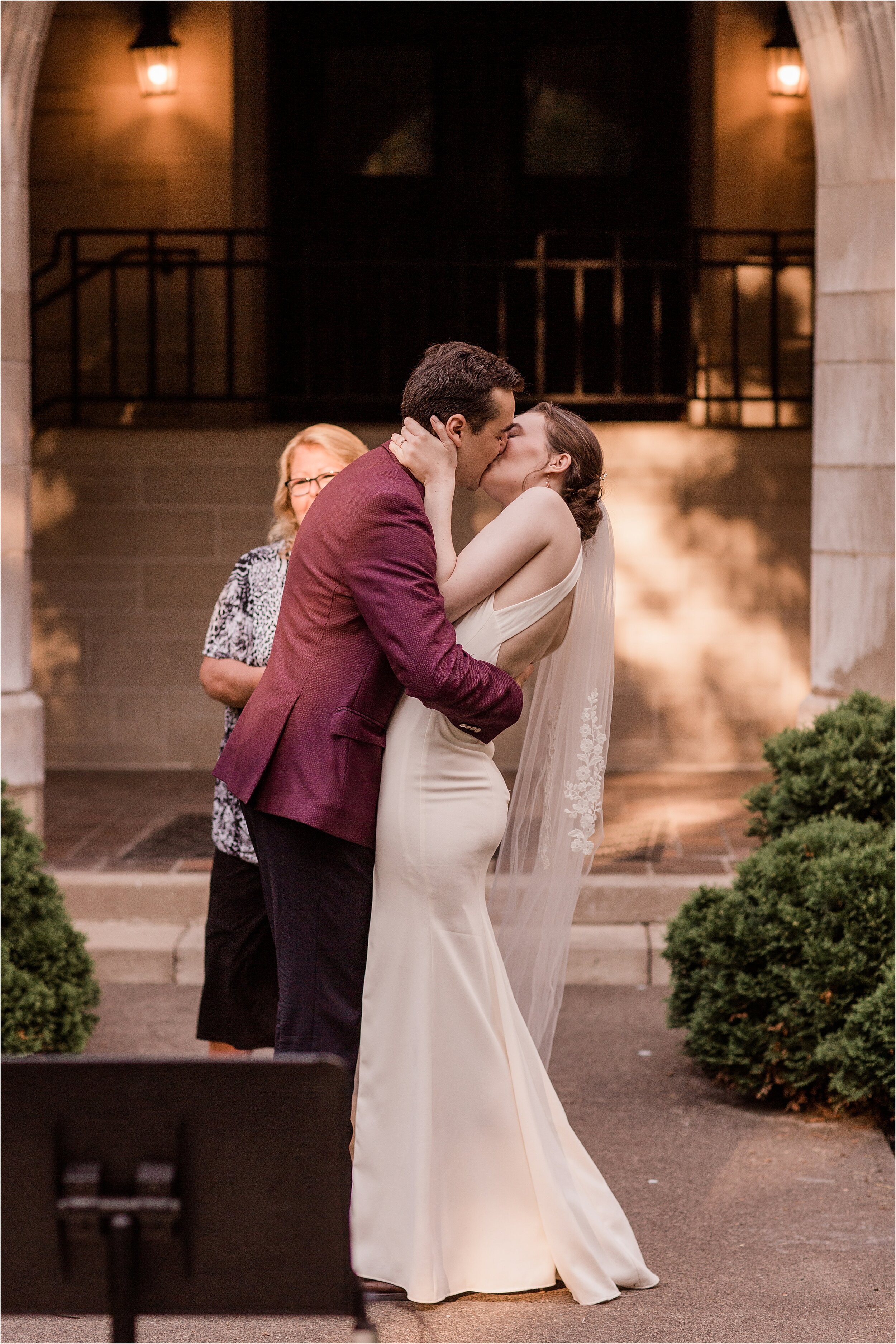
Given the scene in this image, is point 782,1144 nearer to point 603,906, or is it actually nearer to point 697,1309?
point 697,1309

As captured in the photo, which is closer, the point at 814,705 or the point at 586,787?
the point at 586,787

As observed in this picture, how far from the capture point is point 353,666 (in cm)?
321

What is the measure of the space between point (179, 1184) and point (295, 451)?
99.2 inches

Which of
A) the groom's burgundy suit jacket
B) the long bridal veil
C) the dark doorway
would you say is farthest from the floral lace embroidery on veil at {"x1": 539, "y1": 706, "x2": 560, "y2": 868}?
the dark doorway

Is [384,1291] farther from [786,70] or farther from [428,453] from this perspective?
[786,70]

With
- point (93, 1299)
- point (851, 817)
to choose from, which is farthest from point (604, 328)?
point (93, 1299)

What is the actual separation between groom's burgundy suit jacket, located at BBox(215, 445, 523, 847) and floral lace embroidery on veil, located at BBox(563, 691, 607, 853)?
49 cm

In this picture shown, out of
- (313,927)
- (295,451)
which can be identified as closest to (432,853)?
(313,927)

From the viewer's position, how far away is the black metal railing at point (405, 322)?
883 cm

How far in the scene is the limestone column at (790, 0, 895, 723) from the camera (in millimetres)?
5664

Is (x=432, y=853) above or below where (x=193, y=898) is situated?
above

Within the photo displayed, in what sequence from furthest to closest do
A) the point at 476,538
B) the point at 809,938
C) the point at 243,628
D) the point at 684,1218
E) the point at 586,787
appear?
the point at 809,938, the point at 243,628, the point at 684,1218, the point at 586,787, the point at 476,538

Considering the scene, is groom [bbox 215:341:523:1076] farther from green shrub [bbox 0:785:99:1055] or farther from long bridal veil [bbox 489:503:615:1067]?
green shrub [bbox 0:785:99:1055]

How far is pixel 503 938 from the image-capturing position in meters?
3.90
